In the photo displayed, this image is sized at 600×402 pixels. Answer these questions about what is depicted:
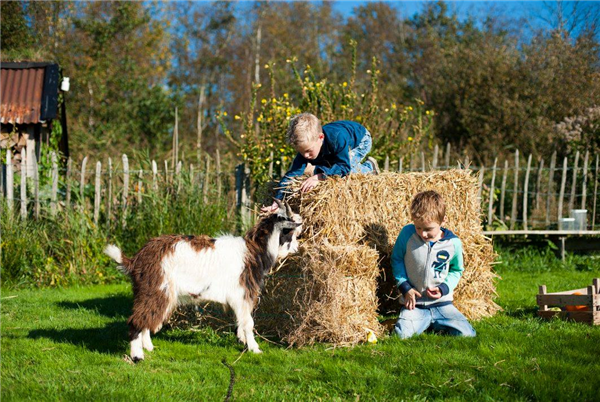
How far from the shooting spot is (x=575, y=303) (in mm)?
5891

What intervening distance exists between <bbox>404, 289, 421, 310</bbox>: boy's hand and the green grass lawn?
333 millimetres

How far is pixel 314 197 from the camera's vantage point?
5805 mm

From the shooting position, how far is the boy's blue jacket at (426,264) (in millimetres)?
5742

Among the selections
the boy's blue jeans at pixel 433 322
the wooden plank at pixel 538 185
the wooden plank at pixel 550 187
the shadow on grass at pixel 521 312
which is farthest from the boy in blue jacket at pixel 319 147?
the wooden plank at pixel 538 185

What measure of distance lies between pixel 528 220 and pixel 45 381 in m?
10.3

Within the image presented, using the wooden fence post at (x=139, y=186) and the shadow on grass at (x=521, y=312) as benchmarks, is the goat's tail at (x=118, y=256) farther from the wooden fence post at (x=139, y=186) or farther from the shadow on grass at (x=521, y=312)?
the wooden fence post at (x=139, y=186)

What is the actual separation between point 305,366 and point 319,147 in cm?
224

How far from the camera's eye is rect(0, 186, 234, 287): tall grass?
9.17m

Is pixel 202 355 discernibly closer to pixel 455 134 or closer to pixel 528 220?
pixel 528 220

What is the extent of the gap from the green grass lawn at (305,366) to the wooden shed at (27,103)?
320 inches

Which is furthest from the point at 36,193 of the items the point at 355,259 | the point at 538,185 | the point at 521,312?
the point at 538,185

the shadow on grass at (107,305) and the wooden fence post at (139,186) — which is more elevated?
the wooden fence post at (139,186)

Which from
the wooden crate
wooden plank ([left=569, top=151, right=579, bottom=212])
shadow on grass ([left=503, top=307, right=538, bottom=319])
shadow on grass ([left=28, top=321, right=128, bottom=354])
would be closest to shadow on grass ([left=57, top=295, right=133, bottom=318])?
shadow on grass ([left=28, top=321, right=128, bottom=354])

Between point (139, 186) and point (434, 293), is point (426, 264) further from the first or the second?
point (139, 186)
